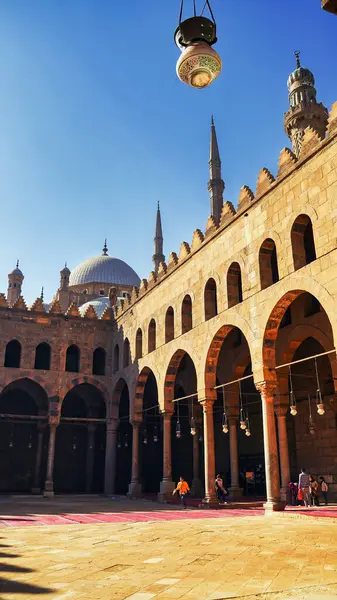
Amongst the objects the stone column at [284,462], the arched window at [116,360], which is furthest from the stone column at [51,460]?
the stone column at [284,462]

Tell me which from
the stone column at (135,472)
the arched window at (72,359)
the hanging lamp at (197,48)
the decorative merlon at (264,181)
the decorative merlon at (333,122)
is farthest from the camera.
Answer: the arched window at (72,359)

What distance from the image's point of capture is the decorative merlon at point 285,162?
13703 mm

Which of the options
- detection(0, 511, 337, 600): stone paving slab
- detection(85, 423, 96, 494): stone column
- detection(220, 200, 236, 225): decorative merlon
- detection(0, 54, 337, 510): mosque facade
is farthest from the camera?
detection(85, 423, 96, 494): stone column

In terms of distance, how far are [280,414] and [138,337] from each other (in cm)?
860

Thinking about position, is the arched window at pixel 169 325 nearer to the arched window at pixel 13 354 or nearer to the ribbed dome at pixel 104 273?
the arched window at pixel 13 354

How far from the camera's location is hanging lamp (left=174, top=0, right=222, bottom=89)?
16.4 feet

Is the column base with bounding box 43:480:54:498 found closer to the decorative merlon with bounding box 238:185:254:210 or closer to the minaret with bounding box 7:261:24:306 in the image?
the decorative merlon with bounding box 238:185:254:210

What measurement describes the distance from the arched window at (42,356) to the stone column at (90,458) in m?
4.08

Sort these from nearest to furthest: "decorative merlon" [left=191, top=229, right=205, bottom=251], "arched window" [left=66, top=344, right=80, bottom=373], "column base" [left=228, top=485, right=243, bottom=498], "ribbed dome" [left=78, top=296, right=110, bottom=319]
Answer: "decorative merlon" [left=191, top=229, right=205, bottom=251] → "column base" [left=228, top=485, right=243, bottom=498] → "arched window" [left=66, top=344, right=80, bottom=373] → "ribbed dome" [left=78, top=296, right=110, bottom=319]

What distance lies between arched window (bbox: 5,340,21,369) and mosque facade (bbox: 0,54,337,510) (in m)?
0.13

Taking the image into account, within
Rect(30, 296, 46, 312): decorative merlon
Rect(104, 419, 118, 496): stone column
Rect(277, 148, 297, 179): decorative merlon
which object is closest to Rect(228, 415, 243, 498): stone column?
Rect(104, 419, 118, 496): stone column

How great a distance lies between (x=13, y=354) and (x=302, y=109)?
1814cm

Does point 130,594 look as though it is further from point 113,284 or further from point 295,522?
point 113,284

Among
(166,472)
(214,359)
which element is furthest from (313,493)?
(166,472)
